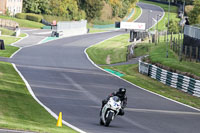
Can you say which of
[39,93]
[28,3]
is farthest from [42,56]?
[28,3]

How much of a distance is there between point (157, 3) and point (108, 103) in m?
161

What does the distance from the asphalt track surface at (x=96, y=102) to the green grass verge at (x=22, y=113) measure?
2.54 ft

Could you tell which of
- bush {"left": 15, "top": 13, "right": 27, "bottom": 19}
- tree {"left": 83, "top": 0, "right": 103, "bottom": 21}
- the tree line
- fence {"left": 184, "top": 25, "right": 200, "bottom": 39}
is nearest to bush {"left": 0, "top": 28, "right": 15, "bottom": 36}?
bush {"left": 15, "top": 13, "right": 27, "bottom": 19}

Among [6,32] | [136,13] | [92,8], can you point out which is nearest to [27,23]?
[6,32]

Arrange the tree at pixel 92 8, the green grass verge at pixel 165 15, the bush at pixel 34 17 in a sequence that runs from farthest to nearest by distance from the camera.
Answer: the green grass verge at pixel 165 15 < the tree at pixel 92 8 < the bush at pixel 34 17

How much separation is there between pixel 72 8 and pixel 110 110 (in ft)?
361

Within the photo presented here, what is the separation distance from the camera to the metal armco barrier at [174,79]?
116 ft

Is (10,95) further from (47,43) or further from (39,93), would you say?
(47,43)

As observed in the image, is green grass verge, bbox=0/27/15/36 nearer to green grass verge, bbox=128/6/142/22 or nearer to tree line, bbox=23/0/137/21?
tree line, bbox=23/0/137/21

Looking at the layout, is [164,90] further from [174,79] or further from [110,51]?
[110,51]

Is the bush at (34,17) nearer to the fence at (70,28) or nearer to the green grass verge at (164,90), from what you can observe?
the fence at (70,28)

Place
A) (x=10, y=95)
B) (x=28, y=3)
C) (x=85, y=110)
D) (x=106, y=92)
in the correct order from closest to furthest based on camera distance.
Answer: (x=85, y=110), (x=10, y=95), (x=106, y=92), (x=28, y=3)

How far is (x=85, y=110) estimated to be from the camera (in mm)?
23766

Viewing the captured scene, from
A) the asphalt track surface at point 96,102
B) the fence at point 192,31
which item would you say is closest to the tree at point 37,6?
the fence at point 192,31
